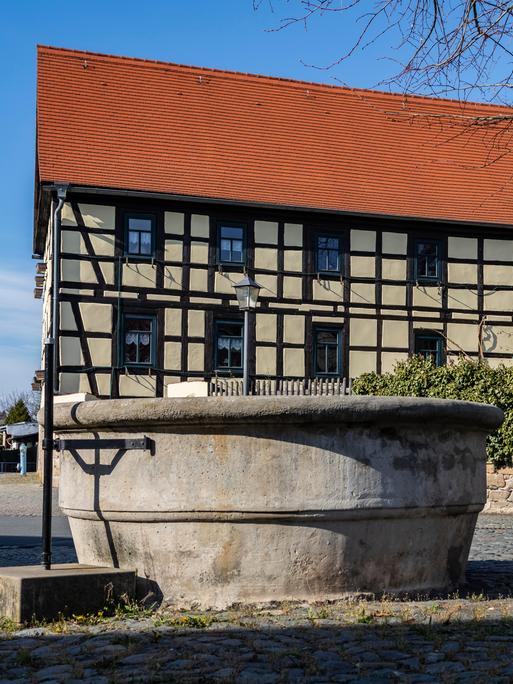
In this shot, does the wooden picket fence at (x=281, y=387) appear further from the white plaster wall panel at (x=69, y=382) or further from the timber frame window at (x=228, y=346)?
the white plaster wall panel at (x=69, y=382)

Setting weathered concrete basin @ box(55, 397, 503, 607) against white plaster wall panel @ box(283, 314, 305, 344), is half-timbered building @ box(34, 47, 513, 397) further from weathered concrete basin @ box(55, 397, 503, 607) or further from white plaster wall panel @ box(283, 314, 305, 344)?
weathered concrete basin @ box(55, 397, 503, 607)

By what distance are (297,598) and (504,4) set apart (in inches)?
124

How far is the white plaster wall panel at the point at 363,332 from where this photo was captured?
74.6ft

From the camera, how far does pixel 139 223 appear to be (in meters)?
21.8

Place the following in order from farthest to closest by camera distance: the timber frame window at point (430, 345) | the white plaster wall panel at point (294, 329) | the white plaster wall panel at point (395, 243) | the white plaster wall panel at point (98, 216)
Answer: the timber frame window at point (430, 345), the white plaster wall panel at point (395, 243), the white plaster wall panel at point (294, 329), the white plaster wall panel at point (98, 216)

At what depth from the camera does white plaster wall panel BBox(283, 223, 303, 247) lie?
22531mm

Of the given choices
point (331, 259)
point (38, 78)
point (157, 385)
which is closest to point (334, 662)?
point (157, 385)

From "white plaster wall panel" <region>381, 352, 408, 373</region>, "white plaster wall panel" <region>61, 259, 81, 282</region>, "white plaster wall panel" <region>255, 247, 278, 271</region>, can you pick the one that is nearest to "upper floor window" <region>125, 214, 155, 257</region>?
"white plaster wall panel" <region>61, 259, 81, 282</region>

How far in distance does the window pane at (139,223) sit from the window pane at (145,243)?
11 cm

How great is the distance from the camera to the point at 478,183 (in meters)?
25.2

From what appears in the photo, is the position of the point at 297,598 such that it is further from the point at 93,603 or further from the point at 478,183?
the point at 478,183

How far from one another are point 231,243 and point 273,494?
17683 millimetres

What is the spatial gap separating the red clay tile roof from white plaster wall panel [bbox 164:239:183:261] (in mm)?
1012

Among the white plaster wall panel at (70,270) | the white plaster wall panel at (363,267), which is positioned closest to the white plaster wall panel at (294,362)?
the white plaster wall panel at (363,267)
